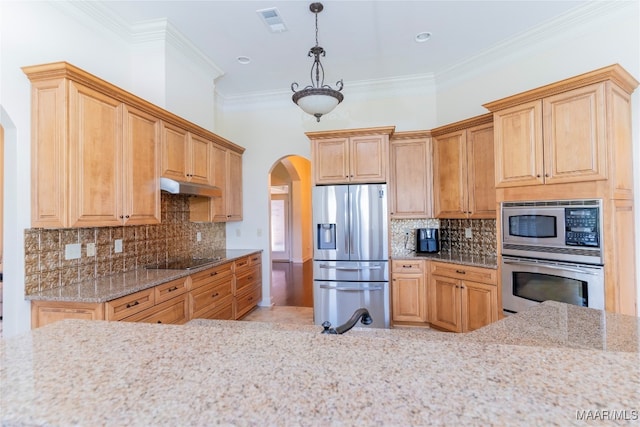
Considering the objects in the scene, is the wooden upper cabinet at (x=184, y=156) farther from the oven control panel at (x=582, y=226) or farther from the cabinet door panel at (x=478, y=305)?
the oven control panel at (x=582, y=226)

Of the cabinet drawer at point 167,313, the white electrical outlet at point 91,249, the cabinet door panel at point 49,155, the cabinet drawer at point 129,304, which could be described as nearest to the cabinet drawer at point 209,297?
the cabinet drawer at point 167,313

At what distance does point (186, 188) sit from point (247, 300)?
187 centimetres

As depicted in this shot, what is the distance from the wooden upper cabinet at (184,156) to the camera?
11.0 feet

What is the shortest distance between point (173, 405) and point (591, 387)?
736 mm

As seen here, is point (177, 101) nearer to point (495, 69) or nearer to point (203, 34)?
point (203, 34)

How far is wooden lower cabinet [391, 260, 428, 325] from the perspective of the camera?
3.90m

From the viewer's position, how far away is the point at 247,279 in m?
4.53

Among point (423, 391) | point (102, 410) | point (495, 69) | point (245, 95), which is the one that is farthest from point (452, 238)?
point (102, 410)

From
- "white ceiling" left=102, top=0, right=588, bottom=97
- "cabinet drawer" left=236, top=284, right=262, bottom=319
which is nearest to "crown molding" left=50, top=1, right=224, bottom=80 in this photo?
"white ceiling" left=102, top=0, right=588, bottom=97

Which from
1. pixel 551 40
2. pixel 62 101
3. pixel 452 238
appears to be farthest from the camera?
pixel 452 238

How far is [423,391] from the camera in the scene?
22.7 inches

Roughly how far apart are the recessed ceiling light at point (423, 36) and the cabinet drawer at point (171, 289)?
11.6 ft

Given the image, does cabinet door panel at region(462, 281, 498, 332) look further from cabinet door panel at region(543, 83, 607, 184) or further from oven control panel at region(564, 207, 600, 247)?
cabinet door panel at region(543, 83, 607, 184)

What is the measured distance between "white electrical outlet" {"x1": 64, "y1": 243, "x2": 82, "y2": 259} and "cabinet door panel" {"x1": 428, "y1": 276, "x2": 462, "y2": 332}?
11.6 ft
